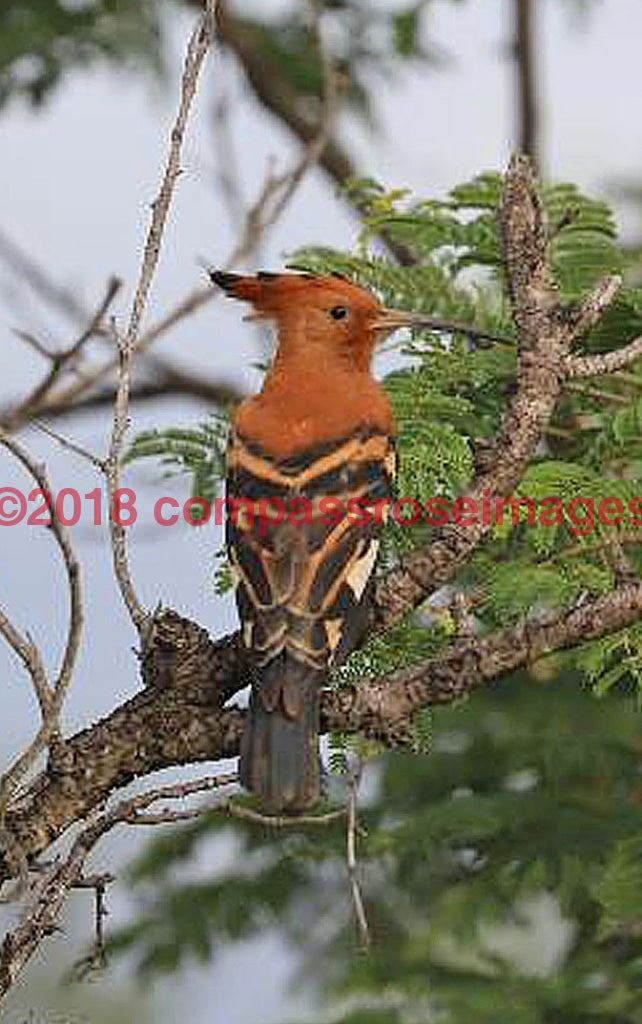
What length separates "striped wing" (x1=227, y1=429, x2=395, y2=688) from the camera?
425 cm

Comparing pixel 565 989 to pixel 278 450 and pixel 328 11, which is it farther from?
pixel 328 11

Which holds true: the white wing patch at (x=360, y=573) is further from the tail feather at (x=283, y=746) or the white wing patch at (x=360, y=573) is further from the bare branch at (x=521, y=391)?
the tail feather at (x=283, y=746)

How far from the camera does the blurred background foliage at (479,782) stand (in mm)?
4926

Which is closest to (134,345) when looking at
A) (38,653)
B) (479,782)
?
(38,653)

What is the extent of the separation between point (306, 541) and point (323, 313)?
121 centimetres

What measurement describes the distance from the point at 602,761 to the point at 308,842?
1.03m

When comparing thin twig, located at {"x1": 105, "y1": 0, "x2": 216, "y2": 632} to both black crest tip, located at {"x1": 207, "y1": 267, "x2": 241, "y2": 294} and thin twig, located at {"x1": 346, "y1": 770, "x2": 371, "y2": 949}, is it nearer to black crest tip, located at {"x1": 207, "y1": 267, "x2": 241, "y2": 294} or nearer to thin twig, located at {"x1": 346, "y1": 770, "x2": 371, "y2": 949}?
thin twig, located at {"x1": 346, "y1": 770, "x2": 371, "y2": 949}

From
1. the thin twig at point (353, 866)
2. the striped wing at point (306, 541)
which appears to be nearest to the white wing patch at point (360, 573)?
the striped wing at point (306, 541)

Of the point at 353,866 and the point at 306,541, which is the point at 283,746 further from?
the point at 306,541

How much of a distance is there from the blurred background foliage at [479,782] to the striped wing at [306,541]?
0.79ft

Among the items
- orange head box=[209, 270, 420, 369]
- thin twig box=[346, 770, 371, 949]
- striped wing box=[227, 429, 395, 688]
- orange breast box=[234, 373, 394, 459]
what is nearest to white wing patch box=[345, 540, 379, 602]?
striped wing box=[227, 429, 395, 688]

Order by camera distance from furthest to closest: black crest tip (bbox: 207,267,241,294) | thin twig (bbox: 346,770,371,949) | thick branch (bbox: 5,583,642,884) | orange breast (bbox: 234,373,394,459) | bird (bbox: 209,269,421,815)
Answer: black crest tip (bbox: 207,267,241,294) < orange breast (bbox: 234,373,394,459) < bird (bbox: 209,269,421,815) < thick branch (bbox: 5,583,642,884) < thin twig (bbox: 346,770,371,949)

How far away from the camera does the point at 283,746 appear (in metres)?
4.00

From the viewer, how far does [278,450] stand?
4730 mm
